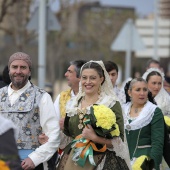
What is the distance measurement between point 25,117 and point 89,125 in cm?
59

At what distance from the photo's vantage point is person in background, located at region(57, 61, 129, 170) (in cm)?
662

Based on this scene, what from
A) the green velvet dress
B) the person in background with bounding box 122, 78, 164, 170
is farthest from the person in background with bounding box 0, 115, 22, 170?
the green velvet dress

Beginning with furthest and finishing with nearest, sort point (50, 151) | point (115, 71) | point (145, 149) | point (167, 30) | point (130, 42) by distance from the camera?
point (167, 30) → point (130, 42) → point (115, 71) → point (145, 149) → point (50, 151)

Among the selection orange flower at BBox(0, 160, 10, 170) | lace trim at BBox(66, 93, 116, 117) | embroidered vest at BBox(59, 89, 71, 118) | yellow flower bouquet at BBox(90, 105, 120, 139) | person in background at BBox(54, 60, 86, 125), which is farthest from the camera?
person in background at BBox(54, 60, 86, 125)

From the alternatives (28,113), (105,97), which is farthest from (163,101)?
(28,113)

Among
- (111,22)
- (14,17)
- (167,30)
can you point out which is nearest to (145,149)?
(14,17)

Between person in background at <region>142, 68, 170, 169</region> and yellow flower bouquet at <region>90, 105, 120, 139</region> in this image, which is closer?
yellow flower bouquet at <region>90, 105, 120, 139</region>

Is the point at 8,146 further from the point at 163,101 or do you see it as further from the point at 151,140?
the point at 163,101

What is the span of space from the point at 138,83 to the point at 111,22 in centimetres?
3612

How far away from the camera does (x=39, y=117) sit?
6.68 meters

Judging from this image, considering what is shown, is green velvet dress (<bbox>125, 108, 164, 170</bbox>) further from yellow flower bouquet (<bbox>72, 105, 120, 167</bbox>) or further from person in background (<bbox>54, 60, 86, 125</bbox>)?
yellow flower bouquet (<bbox>72, 105, 120, 167</bbox>)

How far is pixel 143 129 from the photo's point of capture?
8.09 m

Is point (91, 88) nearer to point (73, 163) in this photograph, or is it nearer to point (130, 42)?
point (73, 163)

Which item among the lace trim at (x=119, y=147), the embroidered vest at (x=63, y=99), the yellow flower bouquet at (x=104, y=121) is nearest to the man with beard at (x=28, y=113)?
the yellow flower bouquet at (x=104, y=121)
